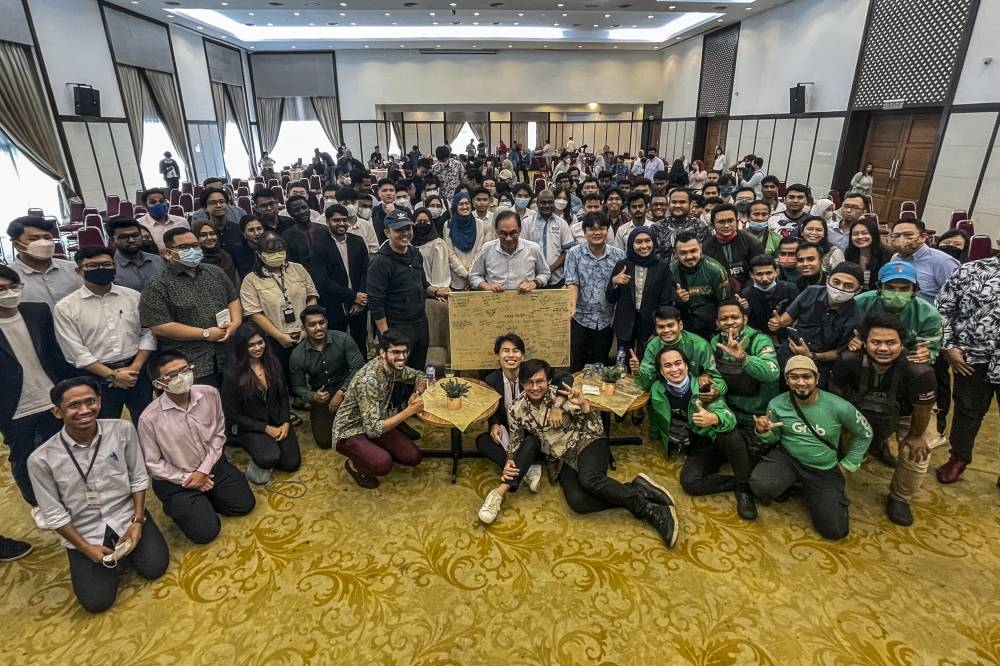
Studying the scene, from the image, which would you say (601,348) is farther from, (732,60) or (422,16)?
(732,60)

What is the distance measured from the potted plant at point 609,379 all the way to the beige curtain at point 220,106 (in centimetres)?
1735

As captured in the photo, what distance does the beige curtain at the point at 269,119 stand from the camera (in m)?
19.2

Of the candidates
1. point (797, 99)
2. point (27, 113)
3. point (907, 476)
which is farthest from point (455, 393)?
Answer: point (797, 99)

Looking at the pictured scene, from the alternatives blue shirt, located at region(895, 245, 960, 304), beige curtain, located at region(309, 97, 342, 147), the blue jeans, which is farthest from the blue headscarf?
beige curtain, located at region(309, 97, 342, 147)

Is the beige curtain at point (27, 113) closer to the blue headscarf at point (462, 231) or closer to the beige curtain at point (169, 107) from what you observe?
the beige curtain at point (169, 107)

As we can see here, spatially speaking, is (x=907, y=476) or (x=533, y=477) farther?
(x=533, y=477)

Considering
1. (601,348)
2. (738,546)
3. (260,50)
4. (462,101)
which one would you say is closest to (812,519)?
(738,546)

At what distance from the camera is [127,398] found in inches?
139

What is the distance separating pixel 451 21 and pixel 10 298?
48.7 feet

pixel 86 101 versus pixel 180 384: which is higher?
pixel 86 101

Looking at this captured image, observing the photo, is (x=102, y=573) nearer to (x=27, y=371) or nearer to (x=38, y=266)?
(x=27, y=371)

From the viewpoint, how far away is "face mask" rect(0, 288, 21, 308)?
293 centimetres

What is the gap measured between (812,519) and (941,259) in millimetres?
2393

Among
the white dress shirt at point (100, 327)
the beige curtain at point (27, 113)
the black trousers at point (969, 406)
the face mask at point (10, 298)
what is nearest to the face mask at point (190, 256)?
the white dress shirt at point (100, 327)
